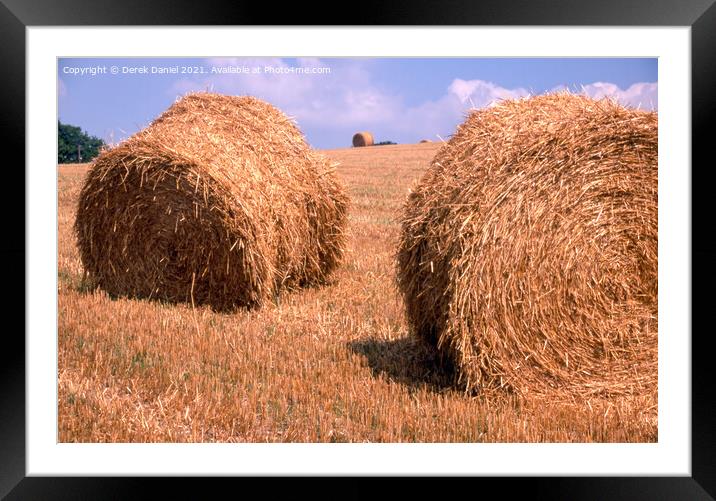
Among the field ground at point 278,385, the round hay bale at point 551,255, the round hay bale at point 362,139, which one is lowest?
→ the field ground at point 278,385

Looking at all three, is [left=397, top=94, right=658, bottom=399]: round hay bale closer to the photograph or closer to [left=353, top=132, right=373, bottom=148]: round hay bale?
the photograph

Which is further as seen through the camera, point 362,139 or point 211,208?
point 362,139

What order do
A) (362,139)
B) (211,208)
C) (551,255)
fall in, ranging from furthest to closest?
(362,139) → (211,208) → (551,255)

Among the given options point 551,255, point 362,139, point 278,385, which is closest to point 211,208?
point 278,385

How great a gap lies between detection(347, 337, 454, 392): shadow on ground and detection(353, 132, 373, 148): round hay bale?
123ft

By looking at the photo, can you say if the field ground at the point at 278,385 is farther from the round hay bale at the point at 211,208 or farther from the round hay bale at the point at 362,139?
the round hay bale at the point at 362,139

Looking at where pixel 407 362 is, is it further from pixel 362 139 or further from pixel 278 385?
pixel 362 139

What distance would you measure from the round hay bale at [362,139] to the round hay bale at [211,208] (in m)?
34.7

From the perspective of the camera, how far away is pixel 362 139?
4356 centimetres
